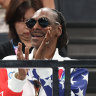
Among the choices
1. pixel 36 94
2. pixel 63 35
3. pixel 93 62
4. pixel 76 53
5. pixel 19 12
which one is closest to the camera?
pixel 93 62

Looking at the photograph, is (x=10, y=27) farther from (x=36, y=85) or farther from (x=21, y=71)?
(x=21, y=71)

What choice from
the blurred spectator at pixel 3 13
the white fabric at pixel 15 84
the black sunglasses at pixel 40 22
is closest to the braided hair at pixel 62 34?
the black sunglasses at pixel 40 22

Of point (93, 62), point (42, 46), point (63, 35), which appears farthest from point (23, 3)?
point (93, 62)

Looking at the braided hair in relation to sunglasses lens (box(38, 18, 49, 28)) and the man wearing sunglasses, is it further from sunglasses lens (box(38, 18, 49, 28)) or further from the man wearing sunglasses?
sunglasses lens (box(38, 18, 49, 28))

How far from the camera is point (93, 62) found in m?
1.95

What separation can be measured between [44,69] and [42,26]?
0.29m

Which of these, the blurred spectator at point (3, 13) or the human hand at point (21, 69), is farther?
the blurred spectator at point (3, 13)

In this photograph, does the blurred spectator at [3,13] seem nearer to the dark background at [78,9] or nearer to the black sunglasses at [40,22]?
the dark background at [78,9]

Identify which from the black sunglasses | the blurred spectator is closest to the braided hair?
the black sunglasses

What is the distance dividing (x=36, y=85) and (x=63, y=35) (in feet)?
1.65

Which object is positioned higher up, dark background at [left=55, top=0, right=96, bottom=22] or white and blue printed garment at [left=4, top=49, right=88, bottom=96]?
white and blue printed garment at [left=4, top=49, right=88, bottom=96]

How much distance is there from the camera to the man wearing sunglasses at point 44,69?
222 centimetres

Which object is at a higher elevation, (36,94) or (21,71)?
(21,71)

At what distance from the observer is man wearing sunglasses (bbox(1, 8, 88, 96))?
2225 millimetres
